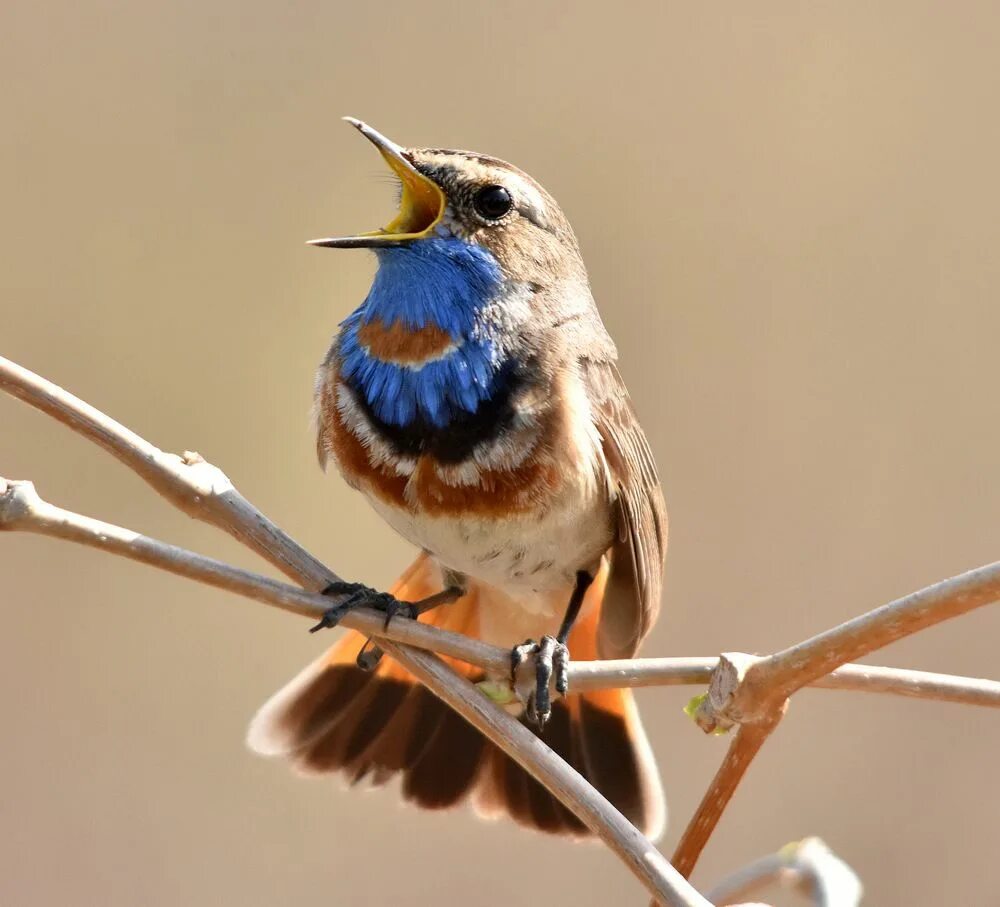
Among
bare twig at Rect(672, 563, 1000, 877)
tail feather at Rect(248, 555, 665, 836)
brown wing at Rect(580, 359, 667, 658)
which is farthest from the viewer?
tail feather at Rect(248, 555, 665, 836)

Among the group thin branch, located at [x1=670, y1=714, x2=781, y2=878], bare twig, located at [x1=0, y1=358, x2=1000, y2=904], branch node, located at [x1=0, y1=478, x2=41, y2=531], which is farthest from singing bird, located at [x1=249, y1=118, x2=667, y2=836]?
branch node, located at [x1=0, y1=478, x2=41, y2=531]

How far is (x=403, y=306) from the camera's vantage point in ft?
9.51

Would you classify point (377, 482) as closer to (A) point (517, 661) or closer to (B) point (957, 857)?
(A) point (517, 661)

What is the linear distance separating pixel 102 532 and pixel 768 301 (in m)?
2.56

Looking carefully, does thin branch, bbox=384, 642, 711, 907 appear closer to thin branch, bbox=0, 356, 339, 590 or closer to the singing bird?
thin branch, bbox=0, 356, 339, 590

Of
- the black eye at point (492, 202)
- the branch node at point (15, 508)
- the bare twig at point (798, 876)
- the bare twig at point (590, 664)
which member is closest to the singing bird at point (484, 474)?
the black eye at point (492, 202)

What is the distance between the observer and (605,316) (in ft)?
12.8

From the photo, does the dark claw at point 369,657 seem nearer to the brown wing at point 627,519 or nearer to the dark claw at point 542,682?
the dark claw at point 542,682

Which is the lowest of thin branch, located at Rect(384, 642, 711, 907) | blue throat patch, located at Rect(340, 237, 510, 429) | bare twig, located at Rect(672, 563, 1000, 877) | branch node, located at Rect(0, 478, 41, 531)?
branch node, located at Rect(0, 478, 41, 531)

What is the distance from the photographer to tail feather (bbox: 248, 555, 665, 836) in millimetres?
3203

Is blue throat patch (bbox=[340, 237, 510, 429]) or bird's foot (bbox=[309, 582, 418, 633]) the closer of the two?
bird's foot (bbox=[309, 582, 418, 633])

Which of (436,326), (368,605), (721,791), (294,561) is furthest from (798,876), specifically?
(436,326)

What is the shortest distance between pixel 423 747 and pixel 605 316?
123cm

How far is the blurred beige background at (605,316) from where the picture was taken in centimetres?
367
